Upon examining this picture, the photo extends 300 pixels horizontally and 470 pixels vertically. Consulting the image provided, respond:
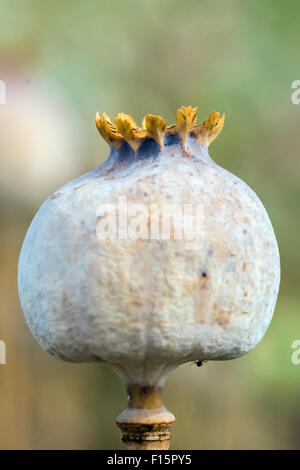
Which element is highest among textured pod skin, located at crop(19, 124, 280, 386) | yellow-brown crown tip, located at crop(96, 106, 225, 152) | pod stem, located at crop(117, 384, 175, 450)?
yellow-brown crown tip, located at crop(96, 106, 225, 152)

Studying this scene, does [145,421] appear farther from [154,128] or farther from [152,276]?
[154,128]

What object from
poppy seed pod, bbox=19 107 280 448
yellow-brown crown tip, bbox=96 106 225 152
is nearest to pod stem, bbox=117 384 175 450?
poppy seed pod, bbox=19 107 280 448

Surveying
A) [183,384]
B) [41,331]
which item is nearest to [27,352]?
[183,384]

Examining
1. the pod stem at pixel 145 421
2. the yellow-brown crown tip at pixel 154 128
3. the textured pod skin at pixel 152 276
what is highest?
the yellow-brown crown tip at pixel 154 128

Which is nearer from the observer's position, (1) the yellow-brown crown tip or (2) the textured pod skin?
(2) the textured pod skin

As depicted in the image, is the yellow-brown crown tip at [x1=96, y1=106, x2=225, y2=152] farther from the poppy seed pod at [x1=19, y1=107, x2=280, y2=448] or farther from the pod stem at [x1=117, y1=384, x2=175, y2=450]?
the pod stem at [x1=117, y1=384, x2=175, y2=450]

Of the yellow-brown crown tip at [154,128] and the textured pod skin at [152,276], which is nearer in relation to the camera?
the textured pod skin at [152,276]

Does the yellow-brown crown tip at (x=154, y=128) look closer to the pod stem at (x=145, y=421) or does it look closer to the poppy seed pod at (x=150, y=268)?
the poppy seed pod at (x=150, y=268)

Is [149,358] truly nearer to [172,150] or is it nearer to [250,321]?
[250,321]

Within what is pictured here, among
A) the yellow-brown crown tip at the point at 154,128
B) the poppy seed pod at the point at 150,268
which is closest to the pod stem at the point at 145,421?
the poppy seed pod at the point at 150,268
